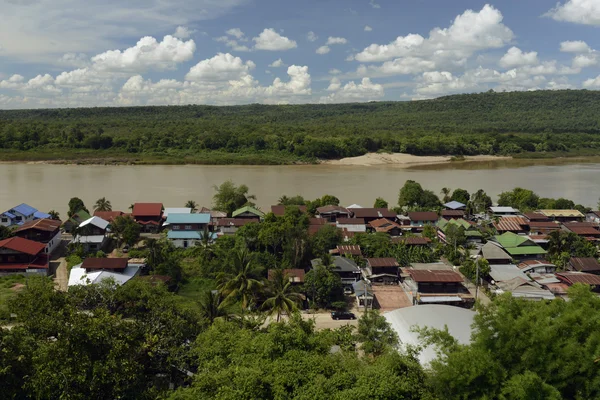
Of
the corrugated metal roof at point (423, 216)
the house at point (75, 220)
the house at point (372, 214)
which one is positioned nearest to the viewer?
the house at point (75, 220)

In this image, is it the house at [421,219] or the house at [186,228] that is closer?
the house at [186,228]

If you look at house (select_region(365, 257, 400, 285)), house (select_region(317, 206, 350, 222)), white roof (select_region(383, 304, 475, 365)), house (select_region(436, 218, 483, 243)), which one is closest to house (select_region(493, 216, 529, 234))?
house (select_region(436, 218, 483, 243))

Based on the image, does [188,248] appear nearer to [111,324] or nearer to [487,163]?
[111,324]

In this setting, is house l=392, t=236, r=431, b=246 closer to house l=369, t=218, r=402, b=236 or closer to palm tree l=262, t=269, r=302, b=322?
house l=369, t=218, r=402, b=236

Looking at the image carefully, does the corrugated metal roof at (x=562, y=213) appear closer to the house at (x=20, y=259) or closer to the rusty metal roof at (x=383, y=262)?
the rusty metal roof at (x=383, y=262)

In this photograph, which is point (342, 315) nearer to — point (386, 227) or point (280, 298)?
point (280, 298)

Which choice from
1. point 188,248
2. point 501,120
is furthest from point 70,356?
point 501,120

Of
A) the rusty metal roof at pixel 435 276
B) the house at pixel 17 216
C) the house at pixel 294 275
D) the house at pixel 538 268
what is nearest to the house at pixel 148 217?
the house at pixel 17 216
